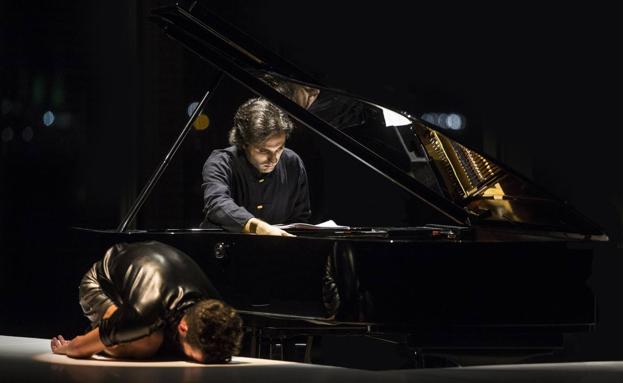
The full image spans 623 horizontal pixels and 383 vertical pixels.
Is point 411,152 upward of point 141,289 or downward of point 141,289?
upward

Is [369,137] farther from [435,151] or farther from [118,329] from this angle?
[118,329]

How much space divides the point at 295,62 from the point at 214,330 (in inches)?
111

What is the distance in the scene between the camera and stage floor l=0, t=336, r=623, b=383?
10.9ft

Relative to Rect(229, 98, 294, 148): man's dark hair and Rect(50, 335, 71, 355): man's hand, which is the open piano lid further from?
Rect(50, 335, 71, 355): man's hand

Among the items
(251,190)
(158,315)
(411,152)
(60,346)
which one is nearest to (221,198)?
(251,190)

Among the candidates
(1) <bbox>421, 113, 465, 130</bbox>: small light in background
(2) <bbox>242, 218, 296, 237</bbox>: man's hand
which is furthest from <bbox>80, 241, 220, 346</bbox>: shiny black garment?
(1) <bbox>421, 113, 465, 130</bbox>: small light in background

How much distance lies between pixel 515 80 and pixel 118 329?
3.25 meters

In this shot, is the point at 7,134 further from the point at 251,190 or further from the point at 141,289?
the point at 141,289

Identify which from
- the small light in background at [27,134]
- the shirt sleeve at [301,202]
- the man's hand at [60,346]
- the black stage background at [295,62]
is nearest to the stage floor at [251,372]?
the man's hand at [60,346]

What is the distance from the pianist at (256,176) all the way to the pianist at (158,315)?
2.39 feet

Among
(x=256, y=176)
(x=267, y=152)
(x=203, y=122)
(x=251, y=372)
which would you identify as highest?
(x=203, y=122)

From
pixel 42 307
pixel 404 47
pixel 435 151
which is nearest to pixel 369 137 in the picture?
pixel 435 151

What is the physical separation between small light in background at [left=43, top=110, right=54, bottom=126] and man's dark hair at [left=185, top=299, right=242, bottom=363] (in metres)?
3.48

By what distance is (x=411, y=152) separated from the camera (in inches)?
179
